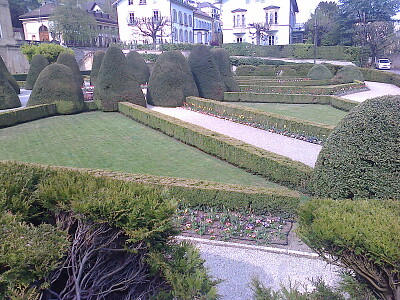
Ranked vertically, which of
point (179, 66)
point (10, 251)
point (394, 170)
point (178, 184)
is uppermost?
point (179, 66)

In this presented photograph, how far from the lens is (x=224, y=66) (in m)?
22.1

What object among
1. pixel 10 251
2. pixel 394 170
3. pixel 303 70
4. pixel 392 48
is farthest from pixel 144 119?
pixel 392 48

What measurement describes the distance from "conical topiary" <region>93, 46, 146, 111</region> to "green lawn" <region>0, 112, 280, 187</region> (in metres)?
2.64

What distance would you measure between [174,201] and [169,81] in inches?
632

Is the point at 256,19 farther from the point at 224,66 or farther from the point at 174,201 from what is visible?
the point at 174,201

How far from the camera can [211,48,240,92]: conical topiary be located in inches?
864

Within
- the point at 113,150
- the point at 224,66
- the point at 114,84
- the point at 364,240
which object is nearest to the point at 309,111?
the point at 224,66

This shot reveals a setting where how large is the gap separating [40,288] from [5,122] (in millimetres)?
14017

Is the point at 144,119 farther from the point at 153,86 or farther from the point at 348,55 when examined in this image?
the point at 348,55

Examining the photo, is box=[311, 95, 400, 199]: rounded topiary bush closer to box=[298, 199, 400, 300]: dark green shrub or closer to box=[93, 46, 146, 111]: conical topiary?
box=[298, 199, 400, 300]: dark green shrub

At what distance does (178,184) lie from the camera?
22.7 feet

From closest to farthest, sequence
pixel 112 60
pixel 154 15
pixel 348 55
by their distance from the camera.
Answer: pixel 112 60 → pixel 348 55 → pixel 154 15

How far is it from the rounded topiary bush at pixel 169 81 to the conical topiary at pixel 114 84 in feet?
4.23

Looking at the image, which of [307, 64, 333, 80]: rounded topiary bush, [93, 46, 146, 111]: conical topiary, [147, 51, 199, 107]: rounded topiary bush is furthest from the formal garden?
[307, 64, 333, 80]: rounded topiary bush
